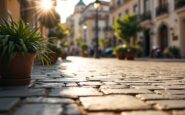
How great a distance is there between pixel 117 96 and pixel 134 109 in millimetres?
830

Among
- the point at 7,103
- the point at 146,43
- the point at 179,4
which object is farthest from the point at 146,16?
the point at 7,103

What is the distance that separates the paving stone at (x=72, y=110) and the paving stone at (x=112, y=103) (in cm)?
10

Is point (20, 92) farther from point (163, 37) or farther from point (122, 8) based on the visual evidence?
point (122, 8)

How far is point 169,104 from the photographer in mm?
3592

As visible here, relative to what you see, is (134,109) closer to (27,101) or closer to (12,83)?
(27,101)

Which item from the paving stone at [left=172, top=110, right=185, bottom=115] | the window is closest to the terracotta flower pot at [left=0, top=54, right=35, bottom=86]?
the paving stone at [left=172, top=110, right=185, bottom=115]

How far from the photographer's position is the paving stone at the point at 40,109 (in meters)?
3.11

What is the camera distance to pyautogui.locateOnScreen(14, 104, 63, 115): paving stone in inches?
122

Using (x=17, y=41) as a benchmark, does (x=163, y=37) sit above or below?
above

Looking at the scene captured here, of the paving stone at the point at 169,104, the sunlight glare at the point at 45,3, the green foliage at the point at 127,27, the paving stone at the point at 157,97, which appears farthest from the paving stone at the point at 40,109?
the green foliage at the point at 127,27

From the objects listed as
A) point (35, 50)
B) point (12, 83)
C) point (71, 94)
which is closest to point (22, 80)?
point (12, 83)

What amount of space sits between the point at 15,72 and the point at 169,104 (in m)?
2.68

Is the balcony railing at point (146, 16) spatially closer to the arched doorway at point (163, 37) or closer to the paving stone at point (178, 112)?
the arched doorway at point (163, 37)

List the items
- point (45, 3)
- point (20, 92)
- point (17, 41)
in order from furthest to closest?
point (45, 3)
point (17, 41)
point (20, 92)
